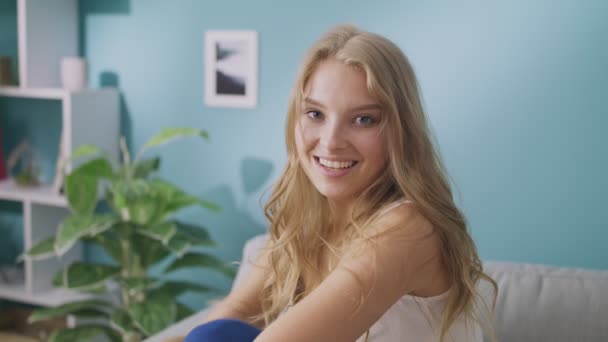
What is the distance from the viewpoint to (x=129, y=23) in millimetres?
2982

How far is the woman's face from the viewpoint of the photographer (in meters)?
1.26

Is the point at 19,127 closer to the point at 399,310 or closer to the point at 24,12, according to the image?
the point at 24,12

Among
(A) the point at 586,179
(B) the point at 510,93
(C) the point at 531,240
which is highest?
(B) the point at 510,93

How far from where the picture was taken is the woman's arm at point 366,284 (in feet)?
3.67

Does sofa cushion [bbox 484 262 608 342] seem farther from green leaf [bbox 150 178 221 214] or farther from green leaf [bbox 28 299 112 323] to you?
green leaf [bbox 28 299 112 323]

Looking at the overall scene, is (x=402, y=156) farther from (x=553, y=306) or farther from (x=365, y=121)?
(x=553, y=306)

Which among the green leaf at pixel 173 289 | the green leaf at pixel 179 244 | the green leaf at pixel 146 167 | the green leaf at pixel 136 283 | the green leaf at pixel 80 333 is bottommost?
the green leaf at pixel 80 333

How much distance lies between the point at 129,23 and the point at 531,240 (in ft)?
5.86

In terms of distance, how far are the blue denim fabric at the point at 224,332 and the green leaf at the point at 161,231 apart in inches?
45.6

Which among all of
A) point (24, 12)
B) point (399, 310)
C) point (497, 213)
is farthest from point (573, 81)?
point (24, 12)

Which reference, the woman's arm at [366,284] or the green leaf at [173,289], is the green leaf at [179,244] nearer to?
the green leaf at [173,289]

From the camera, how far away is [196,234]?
2697mm

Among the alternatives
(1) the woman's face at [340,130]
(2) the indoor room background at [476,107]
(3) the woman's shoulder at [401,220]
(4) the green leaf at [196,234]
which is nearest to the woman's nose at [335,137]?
(1) the woman's face at [340,130]

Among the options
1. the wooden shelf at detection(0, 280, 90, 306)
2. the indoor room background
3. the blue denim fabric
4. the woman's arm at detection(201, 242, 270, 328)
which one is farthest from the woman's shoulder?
the wooden shelf at detection(0, 280, 90, 306)
